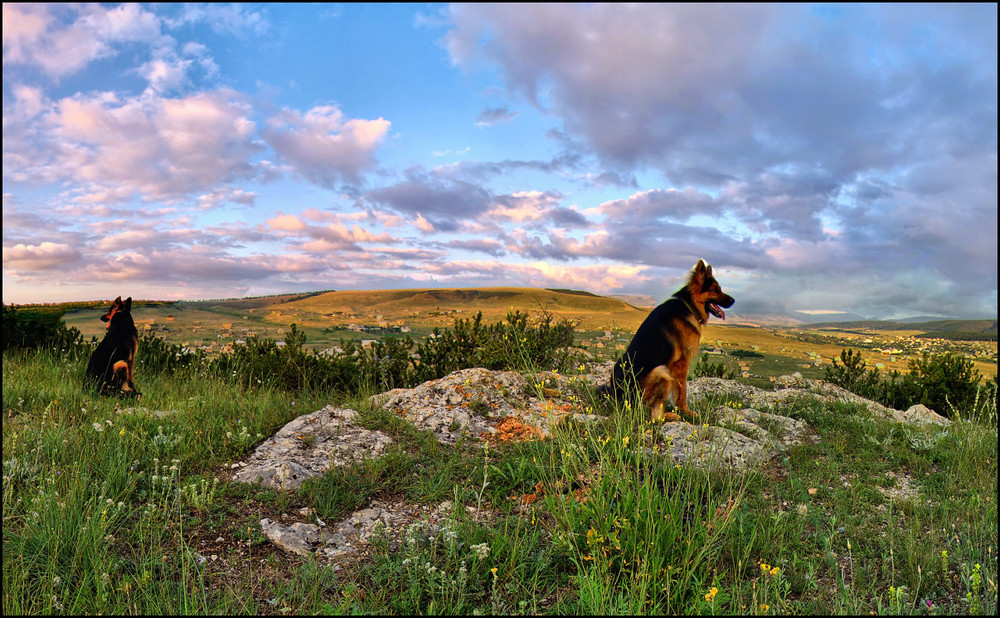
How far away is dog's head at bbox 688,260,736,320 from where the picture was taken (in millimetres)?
6066

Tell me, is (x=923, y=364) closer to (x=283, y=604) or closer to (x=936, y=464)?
(x=936, y=464)

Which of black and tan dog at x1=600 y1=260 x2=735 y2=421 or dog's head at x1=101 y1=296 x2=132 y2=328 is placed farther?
dog's head at x1=101 y1=296 x2=132 y2=328

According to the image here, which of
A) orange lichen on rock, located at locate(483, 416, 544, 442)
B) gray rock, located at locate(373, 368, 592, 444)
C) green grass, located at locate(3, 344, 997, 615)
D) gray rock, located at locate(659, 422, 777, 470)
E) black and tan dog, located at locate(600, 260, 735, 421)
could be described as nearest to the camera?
green grass, located at locate(3, 344, 997, 615)

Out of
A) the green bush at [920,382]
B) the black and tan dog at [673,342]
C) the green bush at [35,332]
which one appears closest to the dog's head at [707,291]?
the black and tan dog at [673,342]

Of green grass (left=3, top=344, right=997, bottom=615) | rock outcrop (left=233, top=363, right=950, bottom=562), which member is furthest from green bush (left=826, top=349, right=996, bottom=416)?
green grass (left=3, top=344, right=997, bottom=615)

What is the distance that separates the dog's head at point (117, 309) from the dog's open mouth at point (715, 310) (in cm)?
839

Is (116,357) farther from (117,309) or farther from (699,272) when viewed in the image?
(699,272)

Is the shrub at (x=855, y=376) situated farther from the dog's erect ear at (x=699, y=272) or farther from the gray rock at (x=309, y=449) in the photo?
the gray rock at (x=309, y=449)

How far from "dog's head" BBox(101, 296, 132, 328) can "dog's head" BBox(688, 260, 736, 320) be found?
27.0ft

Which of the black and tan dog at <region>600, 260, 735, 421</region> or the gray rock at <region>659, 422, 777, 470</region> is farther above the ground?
the black and tan dog at <region>600, 260, 735, 421</region>

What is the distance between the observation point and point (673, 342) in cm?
602

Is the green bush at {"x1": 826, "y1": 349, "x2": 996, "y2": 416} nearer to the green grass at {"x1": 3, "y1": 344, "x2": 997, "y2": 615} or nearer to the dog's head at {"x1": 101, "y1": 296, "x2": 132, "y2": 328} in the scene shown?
the green grass at {"x1": 3, "y1": 344, "x2": 997, "y2": 615}

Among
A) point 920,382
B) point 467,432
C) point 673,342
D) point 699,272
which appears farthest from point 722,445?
point 920,382

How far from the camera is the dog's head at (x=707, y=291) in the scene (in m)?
6.07
